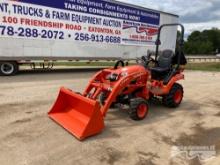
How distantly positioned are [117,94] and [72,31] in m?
8.54

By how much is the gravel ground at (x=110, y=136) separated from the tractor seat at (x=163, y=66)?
2.84ft

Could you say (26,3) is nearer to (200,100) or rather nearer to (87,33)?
(87,33)

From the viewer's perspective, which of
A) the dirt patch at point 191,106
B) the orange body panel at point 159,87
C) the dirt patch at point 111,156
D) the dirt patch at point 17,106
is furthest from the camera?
the dirt patch at point 191,106

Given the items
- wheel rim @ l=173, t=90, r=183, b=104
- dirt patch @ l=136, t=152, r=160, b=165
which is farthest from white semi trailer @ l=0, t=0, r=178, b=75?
dirt patch @ l=136, t=152, r=160, b=165

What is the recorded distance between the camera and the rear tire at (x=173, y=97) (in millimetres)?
7133

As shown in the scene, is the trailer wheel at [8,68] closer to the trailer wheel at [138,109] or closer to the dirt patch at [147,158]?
the trailer wheel at [138,109]

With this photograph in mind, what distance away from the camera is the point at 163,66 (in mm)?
7336

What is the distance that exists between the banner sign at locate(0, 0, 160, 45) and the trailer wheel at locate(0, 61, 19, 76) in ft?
4.48

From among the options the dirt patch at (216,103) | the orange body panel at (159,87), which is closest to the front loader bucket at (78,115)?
the orange body panel at (159,87)

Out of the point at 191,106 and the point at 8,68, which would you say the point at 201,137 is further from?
the point at 8,68

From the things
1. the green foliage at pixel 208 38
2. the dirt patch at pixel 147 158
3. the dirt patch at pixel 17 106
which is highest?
the green foliage at pixel 208 38

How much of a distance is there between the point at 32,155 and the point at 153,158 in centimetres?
183

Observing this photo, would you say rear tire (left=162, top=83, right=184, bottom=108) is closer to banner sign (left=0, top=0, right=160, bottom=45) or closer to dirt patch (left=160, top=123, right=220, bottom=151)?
dirt patch (left=160, top=123, right=220, bottom=151)

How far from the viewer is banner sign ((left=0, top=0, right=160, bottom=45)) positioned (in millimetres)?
11586
